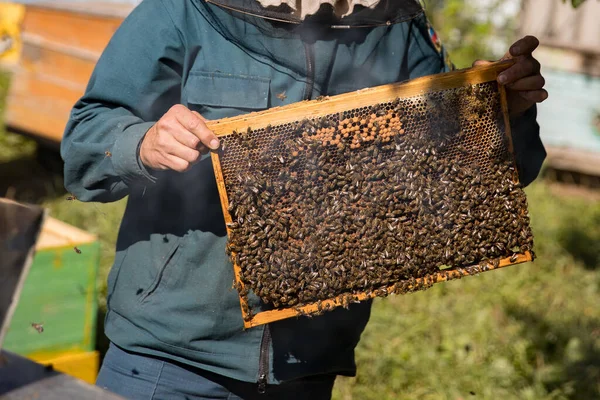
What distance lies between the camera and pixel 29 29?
271 inches

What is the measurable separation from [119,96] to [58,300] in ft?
6.62

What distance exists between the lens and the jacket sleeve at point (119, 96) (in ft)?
7.38

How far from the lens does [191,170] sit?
243 centimetres

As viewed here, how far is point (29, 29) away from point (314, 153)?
5653mm

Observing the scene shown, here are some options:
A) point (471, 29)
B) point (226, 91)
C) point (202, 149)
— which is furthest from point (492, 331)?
point (471, 29)

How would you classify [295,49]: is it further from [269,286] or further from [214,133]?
[269,286]

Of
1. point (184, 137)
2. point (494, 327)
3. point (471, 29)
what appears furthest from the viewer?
point (471, 29)

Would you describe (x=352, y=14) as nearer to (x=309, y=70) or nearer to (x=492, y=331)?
(x=309, y=70)

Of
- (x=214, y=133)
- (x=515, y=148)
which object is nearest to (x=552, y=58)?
(x=515, y=148)

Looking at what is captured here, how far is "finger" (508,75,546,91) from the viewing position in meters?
2.32

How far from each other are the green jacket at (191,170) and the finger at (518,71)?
0.51 metres

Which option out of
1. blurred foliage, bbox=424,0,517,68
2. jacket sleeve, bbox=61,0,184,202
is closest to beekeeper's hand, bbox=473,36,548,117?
jacket sleeve, bbox=61,0,184,202

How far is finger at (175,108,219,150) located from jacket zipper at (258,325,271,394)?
2.45ft

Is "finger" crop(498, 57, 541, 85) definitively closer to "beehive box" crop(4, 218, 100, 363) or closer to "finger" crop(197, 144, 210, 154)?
"finger" crop(197, 144, 210, 154)
